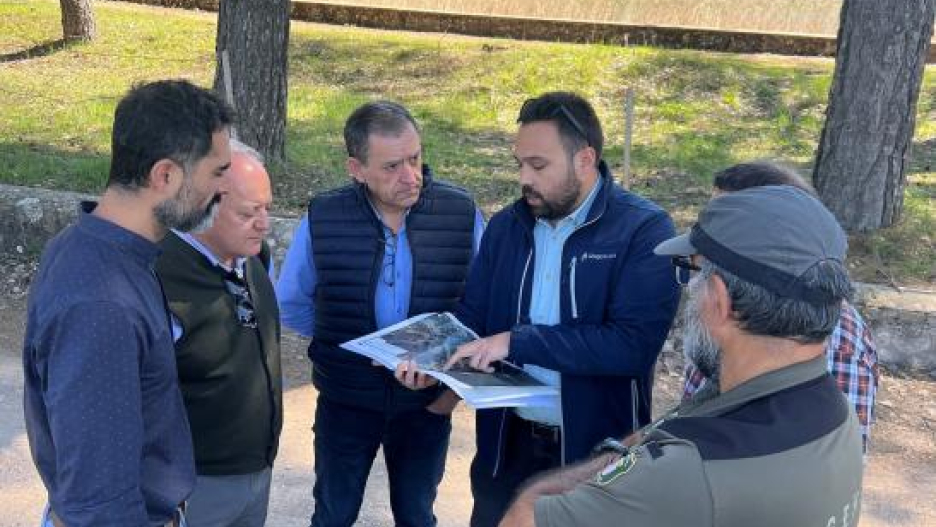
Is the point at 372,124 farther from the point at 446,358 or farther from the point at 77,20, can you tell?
the point at 77,20

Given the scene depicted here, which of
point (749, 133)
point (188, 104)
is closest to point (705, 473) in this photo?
point (188, 104)

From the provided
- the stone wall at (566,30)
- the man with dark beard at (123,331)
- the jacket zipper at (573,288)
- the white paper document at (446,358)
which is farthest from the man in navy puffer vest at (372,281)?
the stone wall at (566,30)

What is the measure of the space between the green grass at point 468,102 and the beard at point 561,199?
3.67m

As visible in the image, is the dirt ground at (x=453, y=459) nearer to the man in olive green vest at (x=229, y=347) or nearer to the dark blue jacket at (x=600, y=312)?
the man in olive green vest at (x=229, y=347)

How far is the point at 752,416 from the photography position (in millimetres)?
1710

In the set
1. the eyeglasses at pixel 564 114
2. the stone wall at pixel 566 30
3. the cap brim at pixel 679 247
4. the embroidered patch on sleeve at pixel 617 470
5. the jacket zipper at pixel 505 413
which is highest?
the eyeglasses at pixel 564 114

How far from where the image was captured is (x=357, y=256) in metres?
3.38

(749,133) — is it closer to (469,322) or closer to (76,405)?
(469,322)

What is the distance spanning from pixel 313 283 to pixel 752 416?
83.9 inches

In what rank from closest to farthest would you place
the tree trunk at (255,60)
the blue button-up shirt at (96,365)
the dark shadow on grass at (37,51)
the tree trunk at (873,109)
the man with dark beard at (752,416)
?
1. the man with dark beard at (752,416)
2. the blue button-up shirt at (96,365)
3. the tree trunk at (873,109)
4. the tree trunk at (255,60)
5. the dark shadow on grass at (37,51)

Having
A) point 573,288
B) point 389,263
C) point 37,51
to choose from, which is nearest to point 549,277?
point 573,288

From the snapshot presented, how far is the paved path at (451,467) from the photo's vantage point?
4348 millimetres

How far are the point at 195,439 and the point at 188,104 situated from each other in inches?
41.9

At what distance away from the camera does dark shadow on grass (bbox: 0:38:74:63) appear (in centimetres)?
1186
